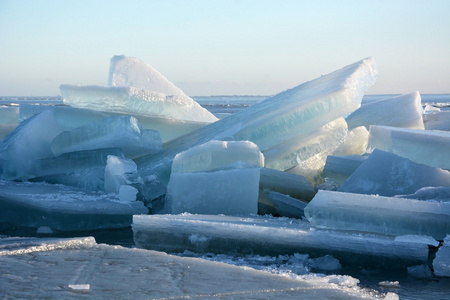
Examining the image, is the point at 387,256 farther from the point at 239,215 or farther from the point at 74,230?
the point at 74,230

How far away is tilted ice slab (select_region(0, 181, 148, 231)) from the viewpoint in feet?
10.7

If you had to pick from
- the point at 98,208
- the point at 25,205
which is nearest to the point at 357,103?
the point at 98,208

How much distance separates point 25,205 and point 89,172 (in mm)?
757

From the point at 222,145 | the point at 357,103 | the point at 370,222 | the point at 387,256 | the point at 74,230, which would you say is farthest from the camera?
the point at 357,103

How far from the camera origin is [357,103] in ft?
12.1

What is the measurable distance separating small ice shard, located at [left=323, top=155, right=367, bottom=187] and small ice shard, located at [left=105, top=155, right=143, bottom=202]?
120cm

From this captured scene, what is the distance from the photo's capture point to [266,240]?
2459 mm

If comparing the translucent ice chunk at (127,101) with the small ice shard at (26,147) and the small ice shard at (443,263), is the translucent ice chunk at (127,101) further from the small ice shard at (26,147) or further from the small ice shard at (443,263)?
the small ice shard at (443,263)

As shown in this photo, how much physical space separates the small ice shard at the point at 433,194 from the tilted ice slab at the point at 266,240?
45 centimetres

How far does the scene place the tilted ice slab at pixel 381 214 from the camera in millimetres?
2537

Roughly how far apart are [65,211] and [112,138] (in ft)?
3.14

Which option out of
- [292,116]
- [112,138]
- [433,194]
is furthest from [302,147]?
[112,138]

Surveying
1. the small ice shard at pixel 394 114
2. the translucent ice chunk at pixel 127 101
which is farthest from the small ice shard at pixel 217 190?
the small ice shard at pixel 394 114

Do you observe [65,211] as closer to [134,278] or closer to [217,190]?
[217,190]
